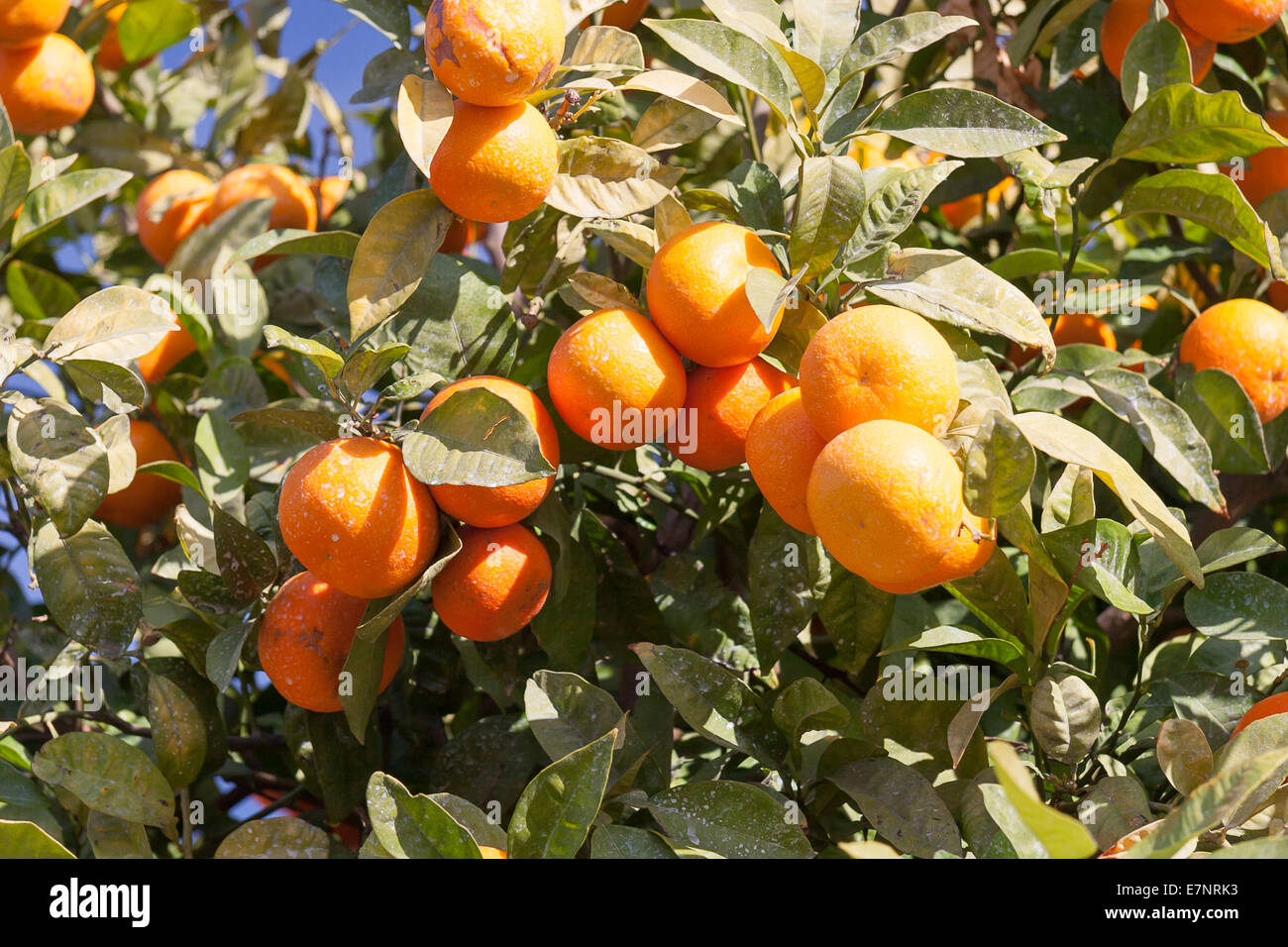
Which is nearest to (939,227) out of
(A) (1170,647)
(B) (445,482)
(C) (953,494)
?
(A) (1170,647)

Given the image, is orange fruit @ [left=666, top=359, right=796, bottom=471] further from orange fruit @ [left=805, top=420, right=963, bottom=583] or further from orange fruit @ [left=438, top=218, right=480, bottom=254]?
orange fruit @ [left=438, top=218, right=480, bottom=254]

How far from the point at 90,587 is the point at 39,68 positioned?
863 millimetres

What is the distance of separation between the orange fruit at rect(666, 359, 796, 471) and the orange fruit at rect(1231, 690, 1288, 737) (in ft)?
1.73

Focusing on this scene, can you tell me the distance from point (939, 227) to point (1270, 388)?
582mm

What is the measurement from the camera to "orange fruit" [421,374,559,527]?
1014mm

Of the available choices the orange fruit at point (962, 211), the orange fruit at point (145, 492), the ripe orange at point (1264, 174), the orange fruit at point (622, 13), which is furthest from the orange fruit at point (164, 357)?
the ripe orange at point (1264, 174)

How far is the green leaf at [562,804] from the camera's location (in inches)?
34.9

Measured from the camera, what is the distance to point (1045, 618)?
1050 millimetres

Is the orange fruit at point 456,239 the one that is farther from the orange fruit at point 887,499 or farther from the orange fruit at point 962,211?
the orange fruit at point 962,211

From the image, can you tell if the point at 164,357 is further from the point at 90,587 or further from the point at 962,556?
the point at 962,556

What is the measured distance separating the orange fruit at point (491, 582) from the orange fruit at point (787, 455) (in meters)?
0.24

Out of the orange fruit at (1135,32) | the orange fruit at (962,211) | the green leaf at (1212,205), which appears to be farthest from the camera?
the orange fruit at (962,211)

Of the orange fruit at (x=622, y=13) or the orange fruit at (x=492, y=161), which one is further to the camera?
the orange fruit at (x=622, y=13)

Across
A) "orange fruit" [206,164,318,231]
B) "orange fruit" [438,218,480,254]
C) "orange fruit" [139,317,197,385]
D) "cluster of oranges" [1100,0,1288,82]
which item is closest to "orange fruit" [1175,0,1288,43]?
"cluster of oranges" [1100,0,1288,82]
